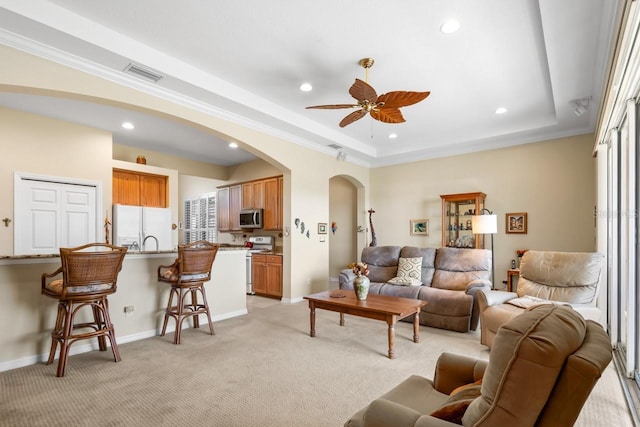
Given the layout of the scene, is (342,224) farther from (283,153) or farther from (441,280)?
(441,280)

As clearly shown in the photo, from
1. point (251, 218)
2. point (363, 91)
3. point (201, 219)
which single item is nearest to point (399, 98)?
point (363, 91)

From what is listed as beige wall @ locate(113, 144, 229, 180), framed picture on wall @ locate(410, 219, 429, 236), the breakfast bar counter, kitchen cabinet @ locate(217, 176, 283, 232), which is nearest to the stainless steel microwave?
kitchen cabinet @ locate(217, 176, 283, 232)

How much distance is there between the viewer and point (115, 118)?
16.2 ft

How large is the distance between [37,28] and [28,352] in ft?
9.34

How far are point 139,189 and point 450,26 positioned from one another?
19.6 feet

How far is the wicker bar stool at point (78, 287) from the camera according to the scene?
279 centimetres

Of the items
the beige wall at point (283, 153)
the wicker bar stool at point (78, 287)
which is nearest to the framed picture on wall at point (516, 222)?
the beige wall at point (283, 153)

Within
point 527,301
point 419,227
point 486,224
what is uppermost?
point 486,224

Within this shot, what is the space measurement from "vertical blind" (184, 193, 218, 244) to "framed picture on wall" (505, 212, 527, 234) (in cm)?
629

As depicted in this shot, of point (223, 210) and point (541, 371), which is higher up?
point (223, 210)

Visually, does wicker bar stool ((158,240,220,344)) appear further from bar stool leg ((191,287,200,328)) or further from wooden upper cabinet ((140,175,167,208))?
wooden upper cabinet ((140,175,167,208))

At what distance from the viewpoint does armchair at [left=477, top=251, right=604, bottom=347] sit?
3234 millimetres

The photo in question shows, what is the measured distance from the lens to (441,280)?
4.81 m

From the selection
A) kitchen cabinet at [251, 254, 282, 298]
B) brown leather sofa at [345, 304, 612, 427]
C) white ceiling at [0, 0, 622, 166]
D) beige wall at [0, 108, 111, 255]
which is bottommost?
kitchen cabinet at [251, 254, 282, 298]
